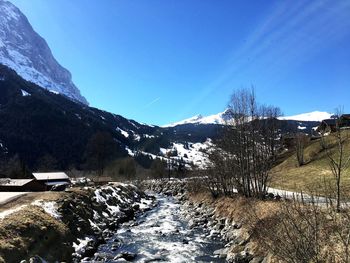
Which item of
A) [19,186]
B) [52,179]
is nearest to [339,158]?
[19,186]

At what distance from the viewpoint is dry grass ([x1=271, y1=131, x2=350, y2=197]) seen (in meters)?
43.3

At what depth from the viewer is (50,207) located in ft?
108

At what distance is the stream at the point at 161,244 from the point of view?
26.9m

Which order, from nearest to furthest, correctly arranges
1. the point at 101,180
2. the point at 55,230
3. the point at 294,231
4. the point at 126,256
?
1. the point at 294,231
2. the point at 126,256
3. the point at 55,230
4. the point at 101,180

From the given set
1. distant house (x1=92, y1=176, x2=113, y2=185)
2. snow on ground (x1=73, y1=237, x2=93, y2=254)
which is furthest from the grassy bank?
distant house (x1=92, y1=176, x2=113, y2=185)

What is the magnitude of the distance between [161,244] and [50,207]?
10167 mm

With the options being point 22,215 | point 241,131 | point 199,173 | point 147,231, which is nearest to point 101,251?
point 22,215

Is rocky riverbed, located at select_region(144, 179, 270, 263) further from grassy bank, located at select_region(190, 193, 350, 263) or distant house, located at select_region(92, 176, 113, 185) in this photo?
distant house, located at select_region(92, 176, 113, 185)

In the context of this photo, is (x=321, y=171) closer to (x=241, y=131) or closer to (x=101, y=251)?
(x=241, y=131)

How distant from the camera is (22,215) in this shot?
2661 cm

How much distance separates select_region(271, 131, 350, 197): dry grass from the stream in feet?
39.7

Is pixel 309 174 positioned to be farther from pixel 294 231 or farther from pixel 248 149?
pixel 294 231

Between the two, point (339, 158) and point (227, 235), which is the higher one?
point (339, 158)

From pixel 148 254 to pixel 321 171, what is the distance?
36.5 m
